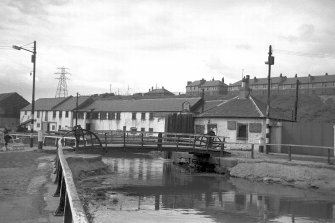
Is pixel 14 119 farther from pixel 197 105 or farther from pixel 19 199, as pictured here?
pixel 19 199

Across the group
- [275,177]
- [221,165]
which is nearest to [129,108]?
[221,165]

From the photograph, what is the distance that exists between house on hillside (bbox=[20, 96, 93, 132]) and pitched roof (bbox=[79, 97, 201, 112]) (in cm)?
268

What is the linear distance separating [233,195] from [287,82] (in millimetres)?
99262

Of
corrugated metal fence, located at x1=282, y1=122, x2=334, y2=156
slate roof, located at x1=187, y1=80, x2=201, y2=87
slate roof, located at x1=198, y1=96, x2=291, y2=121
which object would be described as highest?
slate roof, located at x1=187, y1=80, x2=201, y2=87

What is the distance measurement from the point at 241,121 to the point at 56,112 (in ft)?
153

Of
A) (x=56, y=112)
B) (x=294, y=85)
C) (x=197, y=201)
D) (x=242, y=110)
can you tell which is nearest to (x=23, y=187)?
(x=197, y=201)

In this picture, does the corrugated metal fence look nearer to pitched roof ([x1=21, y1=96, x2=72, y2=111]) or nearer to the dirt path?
the dirt path

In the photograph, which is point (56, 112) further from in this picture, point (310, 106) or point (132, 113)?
point (310, 106)

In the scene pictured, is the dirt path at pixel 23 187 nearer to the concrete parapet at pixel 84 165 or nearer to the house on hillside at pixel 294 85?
the concrete parapet at pixel 84 165

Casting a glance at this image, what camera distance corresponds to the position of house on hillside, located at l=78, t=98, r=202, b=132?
5262 centimetres

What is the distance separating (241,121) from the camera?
31.7 meters

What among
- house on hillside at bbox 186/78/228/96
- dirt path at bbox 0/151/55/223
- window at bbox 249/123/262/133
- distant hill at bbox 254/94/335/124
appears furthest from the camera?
house on hillside at bbox 186/78/228/96

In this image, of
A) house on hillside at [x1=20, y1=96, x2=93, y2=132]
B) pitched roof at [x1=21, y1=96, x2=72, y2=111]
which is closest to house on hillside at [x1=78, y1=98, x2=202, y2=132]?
house on hillside at [x1=20, y1=96, x2=93, y2=132]

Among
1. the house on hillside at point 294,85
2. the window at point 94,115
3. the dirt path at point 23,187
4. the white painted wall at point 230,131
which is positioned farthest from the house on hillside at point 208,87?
the dirt path at point 23,187
